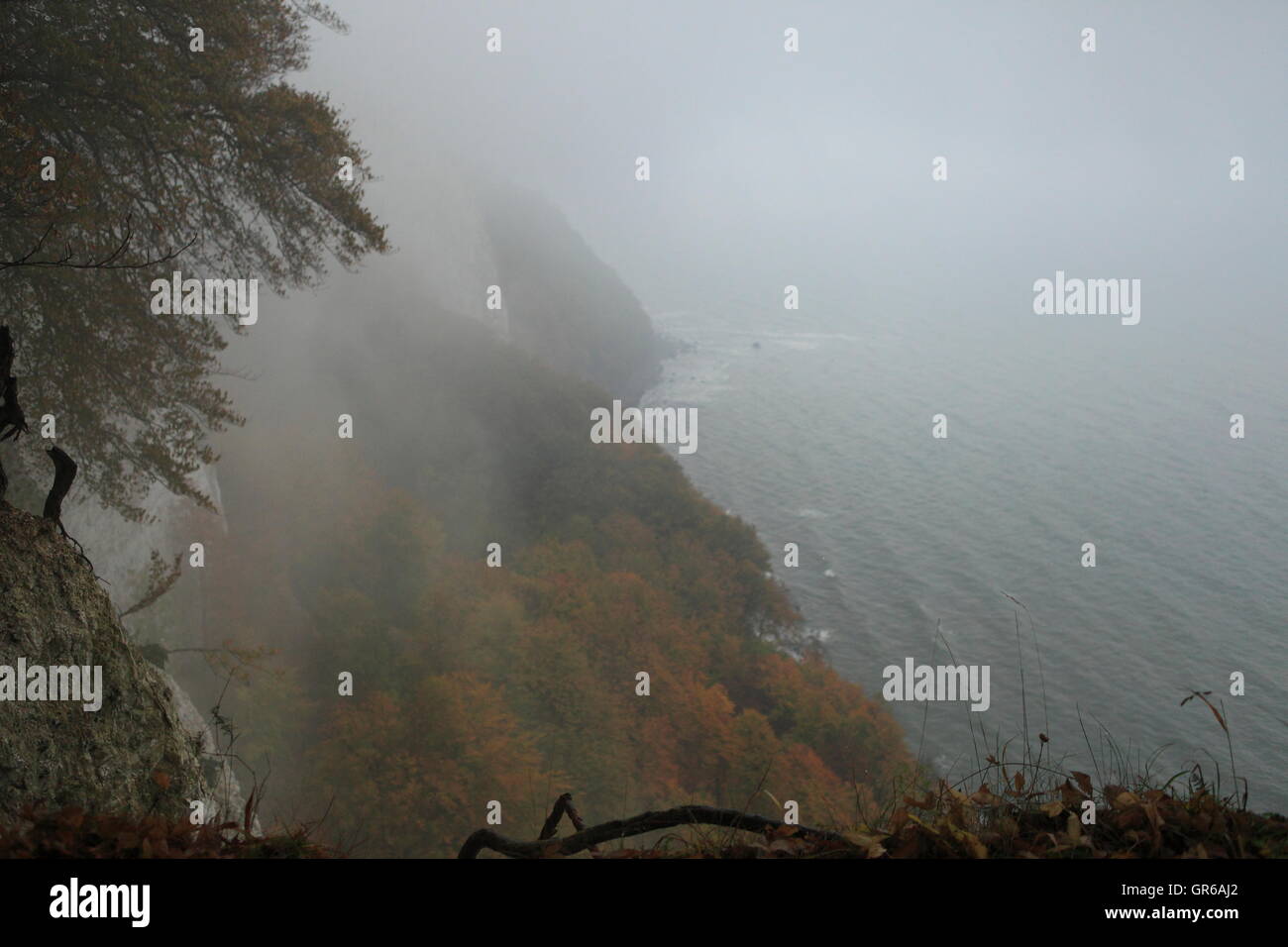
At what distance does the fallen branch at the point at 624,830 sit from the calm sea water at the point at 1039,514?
18.5 meters

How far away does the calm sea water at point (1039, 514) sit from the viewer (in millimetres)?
40906

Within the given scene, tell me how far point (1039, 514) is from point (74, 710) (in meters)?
64.1

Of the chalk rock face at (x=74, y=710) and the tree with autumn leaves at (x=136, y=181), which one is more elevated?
the tree with autumn leaves at (x=136, y=181)

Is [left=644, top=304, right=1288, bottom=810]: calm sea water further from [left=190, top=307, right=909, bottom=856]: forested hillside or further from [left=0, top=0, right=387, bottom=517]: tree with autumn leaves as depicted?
[left=0, top=0, right=387, bottom=517]: tree with autumn leaves

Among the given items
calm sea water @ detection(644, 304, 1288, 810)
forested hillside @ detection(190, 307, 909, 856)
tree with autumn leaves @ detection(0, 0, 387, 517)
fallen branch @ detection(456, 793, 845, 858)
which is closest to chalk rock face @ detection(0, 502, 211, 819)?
fallen branch @ detection(456, 793, 845, 858)

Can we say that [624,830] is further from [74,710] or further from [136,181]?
[136,181]

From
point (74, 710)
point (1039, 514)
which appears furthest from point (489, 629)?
point (1039, 514)

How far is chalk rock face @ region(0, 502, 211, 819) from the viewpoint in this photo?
467cm

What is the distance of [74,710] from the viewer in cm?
505

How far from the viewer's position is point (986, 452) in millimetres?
71375

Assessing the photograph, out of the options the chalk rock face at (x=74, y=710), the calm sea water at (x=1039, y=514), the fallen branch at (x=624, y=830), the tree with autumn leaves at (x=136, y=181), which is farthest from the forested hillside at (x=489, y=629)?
the fallen branch at (x=624, y=830)

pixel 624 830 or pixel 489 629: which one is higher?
pixel 624 830

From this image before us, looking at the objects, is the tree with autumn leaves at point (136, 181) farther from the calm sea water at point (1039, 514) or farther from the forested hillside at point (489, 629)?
the calm sea water at point (1039, 514)
